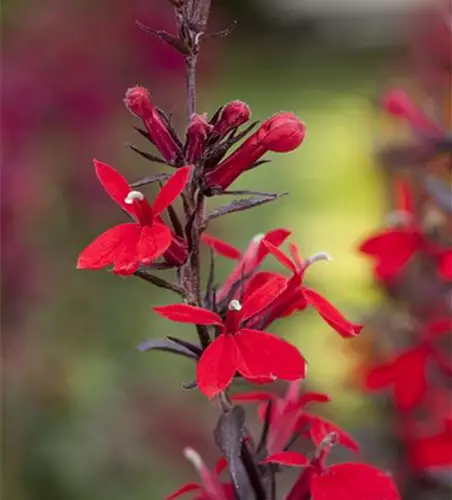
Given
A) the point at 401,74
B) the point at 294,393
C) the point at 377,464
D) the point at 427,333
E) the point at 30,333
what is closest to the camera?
the point at 294,393

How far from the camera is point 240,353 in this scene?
2.48 ft

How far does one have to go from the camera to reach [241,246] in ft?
11.1

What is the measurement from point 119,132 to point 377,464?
141 centimetres

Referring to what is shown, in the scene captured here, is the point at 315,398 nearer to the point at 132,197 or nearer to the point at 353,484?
the point at 353,484

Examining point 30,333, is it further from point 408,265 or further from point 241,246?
point 241,246

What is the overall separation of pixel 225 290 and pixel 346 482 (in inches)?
8.4

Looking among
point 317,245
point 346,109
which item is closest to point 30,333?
point 317,245

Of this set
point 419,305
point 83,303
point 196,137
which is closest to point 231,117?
point 196,137

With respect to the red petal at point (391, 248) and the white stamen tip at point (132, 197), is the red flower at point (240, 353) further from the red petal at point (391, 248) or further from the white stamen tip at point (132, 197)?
the red petal at point (391, 248)

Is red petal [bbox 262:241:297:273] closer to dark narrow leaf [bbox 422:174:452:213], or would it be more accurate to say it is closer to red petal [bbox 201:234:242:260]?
red petal [bbox 201:234:242:260]

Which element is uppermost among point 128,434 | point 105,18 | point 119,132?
point 105,18

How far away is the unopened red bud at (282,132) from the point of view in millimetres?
827

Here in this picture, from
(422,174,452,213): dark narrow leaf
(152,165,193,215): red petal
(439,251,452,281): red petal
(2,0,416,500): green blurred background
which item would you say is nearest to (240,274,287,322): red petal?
(152,165,193,215): red petal

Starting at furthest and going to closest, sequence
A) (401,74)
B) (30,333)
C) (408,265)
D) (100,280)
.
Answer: (401,74), (100,280), (30,333), (408,265)
